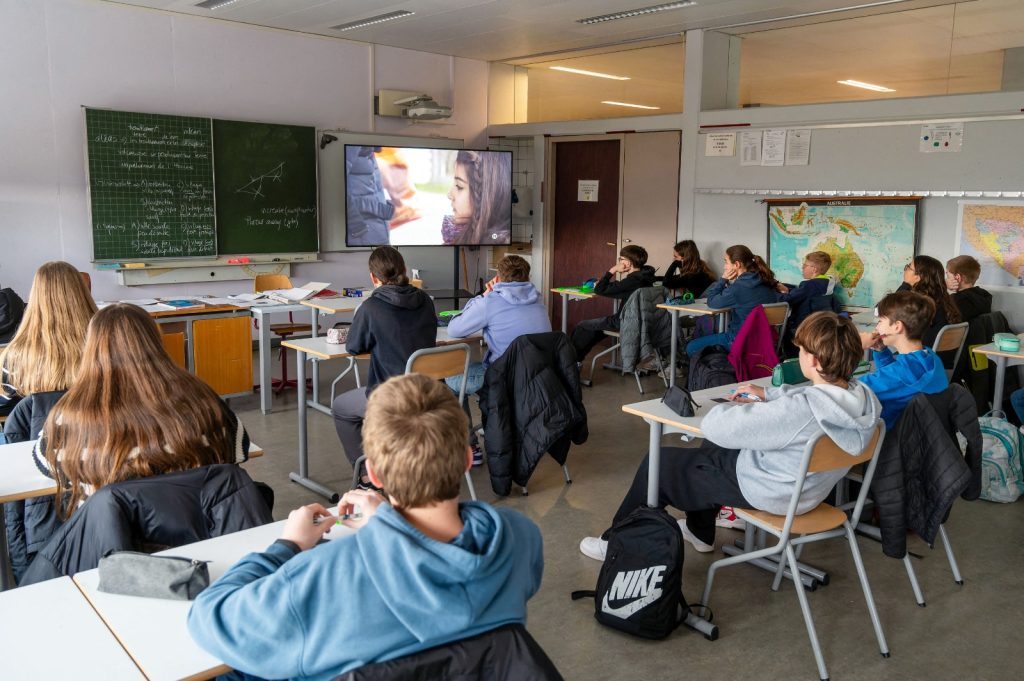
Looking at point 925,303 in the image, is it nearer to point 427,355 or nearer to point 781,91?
point 427,355

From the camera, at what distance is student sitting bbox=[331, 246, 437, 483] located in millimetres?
4070

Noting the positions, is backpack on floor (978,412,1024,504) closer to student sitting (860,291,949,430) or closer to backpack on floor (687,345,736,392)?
student sitting (860,291,949,430)

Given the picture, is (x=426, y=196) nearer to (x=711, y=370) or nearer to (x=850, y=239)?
(x=850, y=239)

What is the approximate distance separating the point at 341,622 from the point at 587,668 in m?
1.64

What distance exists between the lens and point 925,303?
338cm

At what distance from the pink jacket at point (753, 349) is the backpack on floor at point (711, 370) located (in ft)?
0.72

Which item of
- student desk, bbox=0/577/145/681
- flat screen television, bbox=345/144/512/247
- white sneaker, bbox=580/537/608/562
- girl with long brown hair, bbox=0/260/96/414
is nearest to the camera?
student desk, bbox=0/577/145/681

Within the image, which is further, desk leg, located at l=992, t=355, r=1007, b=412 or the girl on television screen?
the girl on television screen

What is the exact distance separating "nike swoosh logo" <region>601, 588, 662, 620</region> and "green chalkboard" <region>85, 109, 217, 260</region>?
18.1ft

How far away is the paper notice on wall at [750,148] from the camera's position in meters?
7.26

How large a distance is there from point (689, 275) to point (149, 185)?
173 inches

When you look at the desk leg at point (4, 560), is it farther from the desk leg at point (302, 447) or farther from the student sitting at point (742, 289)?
the student sitting at point (742, 289)

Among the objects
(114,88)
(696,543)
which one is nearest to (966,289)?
(696,543)

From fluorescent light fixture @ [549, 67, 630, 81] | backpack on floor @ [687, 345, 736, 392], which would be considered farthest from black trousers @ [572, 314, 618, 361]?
fluorescent light fixture @ [549, 67, 630, 81]
